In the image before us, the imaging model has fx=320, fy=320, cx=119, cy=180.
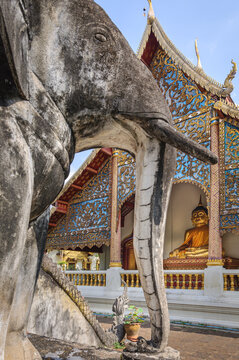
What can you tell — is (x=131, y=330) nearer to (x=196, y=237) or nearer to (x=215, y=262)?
(x=215, y=262)

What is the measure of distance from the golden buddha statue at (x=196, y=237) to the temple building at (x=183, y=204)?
0.08ft

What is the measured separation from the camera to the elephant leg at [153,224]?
1026mm

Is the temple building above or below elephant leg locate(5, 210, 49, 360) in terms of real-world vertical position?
above

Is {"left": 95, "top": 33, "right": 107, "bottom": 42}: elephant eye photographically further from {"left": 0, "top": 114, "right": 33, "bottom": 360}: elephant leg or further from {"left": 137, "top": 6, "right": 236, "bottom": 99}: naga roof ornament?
{"left": 137, "top": 6, "right": 236, "bottom": 99}: naga roof ornament

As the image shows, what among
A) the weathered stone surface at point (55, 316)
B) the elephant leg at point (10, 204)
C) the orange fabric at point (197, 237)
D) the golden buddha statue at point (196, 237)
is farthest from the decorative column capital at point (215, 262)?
the elephant leg at point (10, 204)

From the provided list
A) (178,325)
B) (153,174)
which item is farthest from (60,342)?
(178,325)

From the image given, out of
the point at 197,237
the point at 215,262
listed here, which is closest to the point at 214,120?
the point at 215,262

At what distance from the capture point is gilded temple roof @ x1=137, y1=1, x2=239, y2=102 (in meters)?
5.81

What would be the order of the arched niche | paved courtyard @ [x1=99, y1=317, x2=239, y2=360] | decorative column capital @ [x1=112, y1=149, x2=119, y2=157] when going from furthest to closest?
1. the arched niche
2. decorative column capital @ [x1=112, y1=149, x2=119, y2=157]
3. paved courtyard @ [x1=99, y1=317, x2=239, y2=360]

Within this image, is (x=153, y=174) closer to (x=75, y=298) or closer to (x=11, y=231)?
(x=11, y=231)

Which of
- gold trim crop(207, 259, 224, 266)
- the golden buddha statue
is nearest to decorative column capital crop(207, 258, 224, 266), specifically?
gold trim crop(207, 259, 224, 266)

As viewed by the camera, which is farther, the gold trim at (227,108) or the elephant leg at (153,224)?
the gold trim at (227,108)

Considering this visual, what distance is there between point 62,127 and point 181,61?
6238mm

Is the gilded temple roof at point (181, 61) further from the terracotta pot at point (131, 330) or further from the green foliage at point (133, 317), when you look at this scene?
the terracotta pot at point (131, 330)
